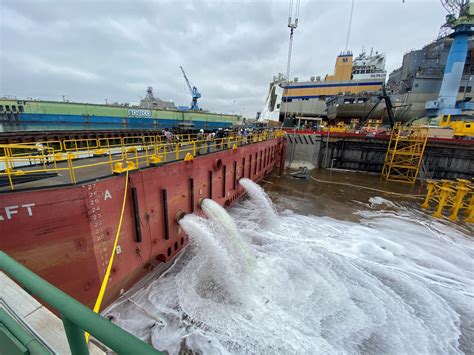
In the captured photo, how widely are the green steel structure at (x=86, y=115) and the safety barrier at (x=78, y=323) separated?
4346cm

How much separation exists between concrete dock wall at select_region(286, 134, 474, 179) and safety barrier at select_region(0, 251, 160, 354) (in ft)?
98.9

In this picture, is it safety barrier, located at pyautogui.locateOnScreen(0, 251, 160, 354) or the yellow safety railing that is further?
the yellow safety railing

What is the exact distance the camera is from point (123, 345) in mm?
994

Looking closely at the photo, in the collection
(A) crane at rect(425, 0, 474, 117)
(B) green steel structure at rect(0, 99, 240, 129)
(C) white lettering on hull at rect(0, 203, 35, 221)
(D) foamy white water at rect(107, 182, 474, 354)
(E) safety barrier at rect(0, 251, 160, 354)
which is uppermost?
(A) crane at rect(425, 0, 474, 117)

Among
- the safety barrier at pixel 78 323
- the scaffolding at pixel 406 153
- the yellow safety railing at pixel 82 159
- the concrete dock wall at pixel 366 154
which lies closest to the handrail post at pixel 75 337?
the safety barrier at pixel 78 323

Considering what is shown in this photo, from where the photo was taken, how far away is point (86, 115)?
3725 centimetres

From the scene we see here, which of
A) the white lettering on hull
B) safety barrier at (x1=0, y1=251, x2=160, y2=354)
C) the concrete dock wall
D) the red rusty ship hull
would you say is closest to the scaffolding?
the concrete dock wall

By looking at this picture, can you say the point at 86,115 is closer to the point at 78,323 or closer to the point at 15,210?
the point at 15,210

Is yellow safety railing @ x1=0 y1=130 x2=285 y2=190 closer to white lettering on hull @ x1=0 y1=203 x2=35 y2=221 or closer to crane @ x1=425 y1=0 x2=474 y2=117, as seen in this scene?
white lettering on hull @ x1=0 y1=203 x2=35 y2=221

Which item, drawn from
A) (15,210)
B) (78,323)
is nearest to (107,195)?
(15,210)

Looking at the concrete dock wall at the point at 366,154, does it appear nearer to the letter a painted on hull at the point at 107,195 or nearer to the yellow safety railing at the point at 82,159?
the yellow safety railing at the point at 82,159

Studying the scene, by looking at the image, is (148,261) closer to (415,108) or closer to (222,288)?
(222,288)

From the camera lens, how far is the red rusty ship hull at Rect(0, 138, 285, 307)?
4602mm

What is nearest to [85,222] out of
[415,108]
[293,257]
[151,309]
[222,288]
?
[151,309]
